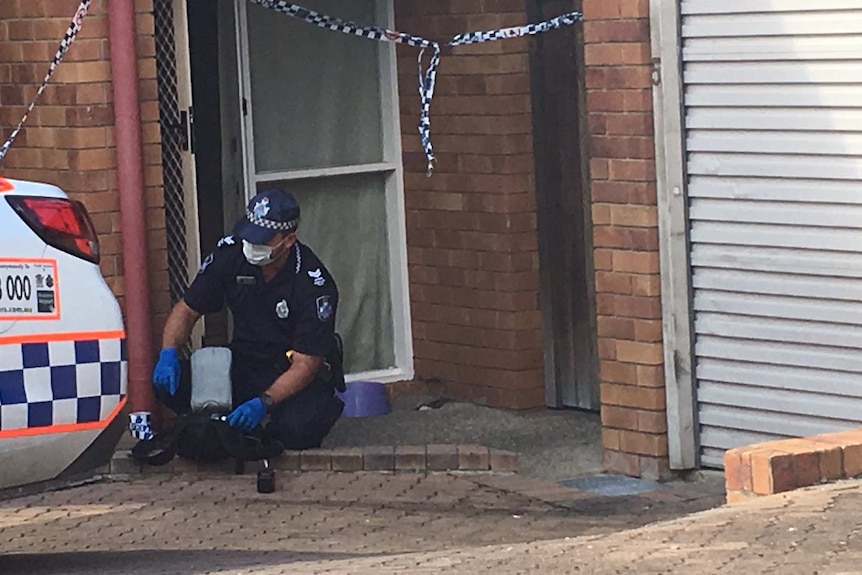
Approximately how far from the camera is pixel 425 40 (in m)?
9.20

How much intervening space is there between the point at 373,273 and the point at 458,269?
520 mm

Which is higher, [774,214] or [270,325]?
[774,214]

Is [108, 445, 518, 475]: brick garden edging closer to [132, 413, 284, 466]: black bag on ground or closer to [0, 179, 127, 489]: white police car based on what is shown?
[132, 413, 284, 466]: black bag on ground

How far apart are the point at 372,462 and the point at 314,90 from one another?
2385 mm

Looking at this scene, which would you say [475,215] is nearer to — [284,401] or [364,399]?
[364,399]

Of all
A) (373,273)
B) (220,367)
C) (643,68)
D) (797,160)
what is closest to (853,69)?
(797,160)

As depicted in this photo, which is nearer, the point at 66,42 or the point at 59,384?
the point at 59,384

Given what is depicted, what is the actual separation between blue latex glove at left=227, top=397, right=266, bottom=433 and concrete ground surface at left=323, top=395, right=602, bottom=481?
86 centimetres

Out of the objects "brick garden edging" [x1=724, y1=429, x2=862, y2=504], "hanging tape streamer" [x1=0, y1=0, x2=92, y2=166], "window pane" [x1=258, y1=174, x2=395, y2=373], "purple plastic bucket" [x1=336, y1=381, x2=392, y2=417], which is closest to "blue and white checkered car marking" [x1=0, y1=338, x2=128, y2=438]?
"brick garden edging" [x1=724, y1=429, x2=862, y2=504]

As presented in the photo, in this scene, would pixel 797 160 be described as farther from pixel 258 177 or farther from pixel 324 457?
pixel 258 177

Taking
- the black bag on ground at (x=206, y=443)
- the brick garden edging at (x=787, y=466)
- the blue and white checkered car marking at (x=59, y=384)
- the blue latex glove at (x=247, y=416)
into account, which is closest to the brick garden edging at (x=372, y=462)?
the black bag on ground at (x=206, y=443)

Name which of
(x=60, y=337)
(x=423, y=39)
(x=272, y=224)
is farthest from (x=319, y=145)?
(x=60, y=337)

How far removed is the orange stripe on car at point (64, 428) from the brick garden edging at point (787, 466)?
1.92 m

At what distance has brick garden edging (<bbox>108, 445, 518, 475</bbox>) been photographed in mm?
7633
